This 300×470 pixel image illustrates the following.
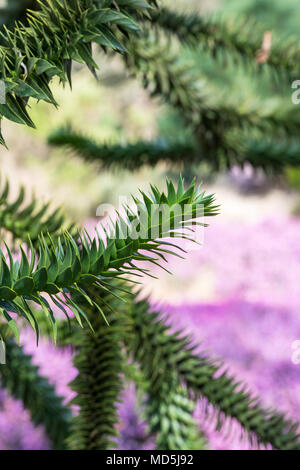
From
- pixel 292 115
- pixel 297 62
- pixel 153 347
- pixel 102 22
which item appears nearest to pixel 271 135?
pixel 292 115

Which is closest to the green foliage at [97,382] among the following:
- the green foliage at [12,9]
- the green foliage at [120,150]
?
the green foliage at [12,9]

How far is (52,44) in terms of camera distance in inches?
25.0

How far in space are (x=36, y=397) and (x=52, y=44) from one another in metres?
0.92

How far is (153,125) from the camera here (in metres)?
9.64

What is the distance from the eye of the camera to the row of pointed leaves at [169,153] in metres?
1.64

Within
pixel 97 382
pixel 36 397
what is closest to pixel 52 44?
pixel 97 382

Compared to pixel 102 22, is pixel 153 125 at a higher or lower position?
higher

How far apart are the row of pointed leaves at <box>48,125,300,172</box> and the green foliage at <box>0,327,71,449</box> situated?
0.66m

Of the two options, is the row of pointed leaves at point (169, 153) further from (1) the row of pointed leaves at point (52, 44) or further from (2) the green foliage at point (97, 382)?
(1) the row of pointed leaves at point (52, 44)

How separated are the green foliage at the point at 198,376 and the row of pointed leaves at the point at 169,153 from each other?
0.69 m

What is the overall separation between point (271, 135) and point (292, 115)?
9 cm

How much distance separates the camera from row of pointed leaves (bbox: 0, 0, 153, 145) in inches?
23.7

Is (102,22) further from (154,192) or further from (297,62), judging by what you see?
(297,62)

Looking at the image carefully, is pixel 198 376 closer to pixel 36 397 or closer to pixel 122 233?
pixel 36 397
